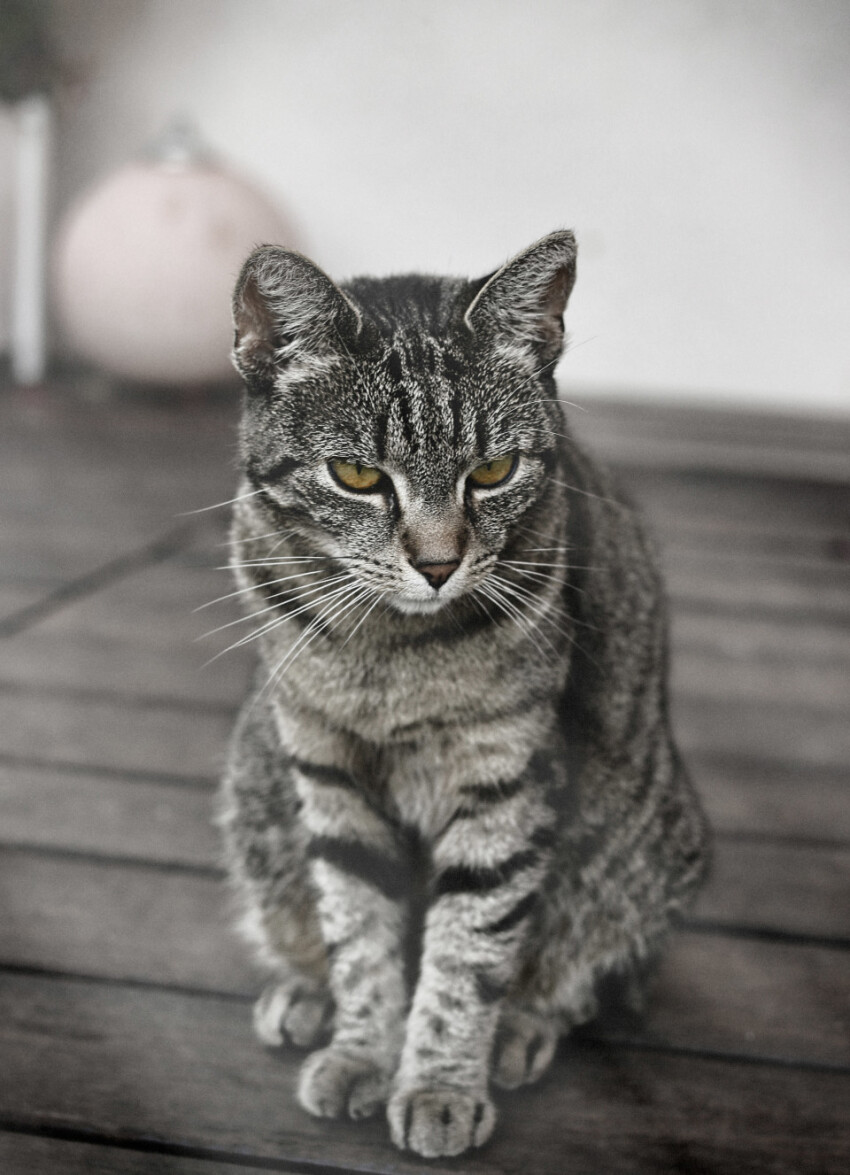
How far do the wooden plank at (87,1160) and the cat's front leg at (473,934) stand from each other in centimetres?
14

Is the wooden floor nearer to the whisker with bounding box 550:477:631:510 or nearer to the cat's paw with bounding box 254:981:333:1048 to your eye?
the cat's paw with bounding box 254:981:333:1048

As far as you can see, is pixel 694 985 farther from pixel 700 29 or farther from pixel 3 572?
pixel 3 572

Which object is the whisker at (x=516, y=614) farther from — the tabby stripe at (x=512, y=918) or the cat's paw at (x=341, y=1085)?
the cat's paw at (x=341, y=1085)

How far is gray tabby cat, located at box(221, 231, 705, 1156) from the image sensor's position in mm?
688

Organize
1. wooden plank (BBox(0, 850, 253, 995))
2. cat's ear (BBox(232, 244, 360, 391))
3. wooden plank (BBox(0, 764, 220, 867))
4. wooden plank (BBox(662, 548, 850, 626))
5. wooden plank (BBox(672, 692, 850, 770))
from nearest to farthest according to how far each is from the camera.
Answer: cat's ear (BBox(232, 244, 360, 391)) < wooden plank (BBox(0, 850, 253, 995)) < wooden plank (BBox(0, 764, 220, 867)) < wooden plank (BBox(672, 692, 850, 770)) < wooden plank (BBox(662, 548, 850, 626))

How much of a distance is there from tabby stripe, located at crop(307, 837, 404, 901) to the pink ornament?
0.56 meters

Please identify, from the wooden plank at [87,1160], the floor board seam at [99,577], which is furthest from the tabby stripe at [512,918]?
the floor board seam at [99,577]

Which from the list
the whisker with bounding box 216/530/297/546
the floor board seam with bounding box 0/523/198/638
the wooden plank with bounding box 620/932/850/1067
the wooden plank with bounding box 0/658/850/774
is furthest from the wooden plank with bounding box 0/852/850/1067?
the floor board seam with bounding box 0/523/198/638

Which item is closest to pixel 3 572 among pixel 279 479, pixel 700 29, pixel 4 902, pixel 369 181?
pixel 4 902

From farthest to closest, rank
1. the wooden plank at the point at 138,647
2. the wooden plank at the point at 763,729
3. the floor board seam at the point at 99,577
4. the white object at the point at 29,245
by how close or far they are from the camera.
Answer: the white object at the point at 29,245 < the floor board seam at the point at 99,577 < the wooden plank at the point at 138,647 < the wooden plank at the point at 763,729

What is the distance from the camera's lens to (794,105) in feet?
2.22

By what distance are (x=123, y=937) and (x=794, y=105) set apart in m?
0.76

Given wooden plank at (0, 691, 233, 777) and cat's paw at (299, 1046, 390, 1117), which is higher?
wooden plank at (0, 691, 233, 777)

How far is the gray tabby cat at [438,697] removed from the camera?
688mm
